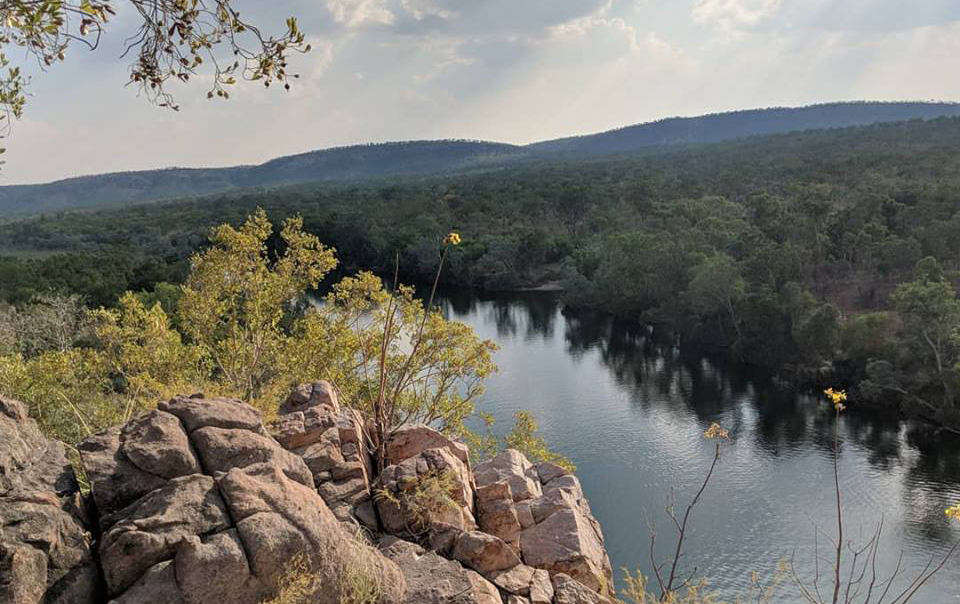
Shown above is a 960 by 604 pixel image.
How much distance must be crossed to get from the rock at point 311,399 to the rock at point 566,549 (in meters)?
2.94

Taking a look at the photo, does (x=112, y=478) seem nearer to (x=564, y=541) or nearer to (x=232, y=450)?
(x=232, y=450)

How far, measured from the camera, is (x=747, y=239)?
46062mm

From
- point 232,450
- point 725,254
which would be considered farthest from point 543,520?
point 725,254

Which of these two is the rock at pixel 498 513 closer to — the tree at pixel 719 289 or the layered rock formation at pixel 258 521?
the layered rock formation at pixel 258 521

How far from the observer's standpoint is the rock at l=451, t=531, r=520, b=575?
7.75 meters

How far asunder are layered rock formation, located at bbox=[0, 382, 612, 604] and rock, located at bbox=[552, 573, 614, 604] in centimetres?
2

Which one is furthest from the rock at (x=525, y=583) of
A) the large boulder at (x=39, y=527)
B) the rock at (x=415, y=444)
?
the large boulder at (x=39, y=527)

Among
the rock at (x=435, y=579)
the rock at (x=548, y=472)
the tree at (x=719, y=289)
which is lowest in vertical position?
the tree at (x=719, y=289)

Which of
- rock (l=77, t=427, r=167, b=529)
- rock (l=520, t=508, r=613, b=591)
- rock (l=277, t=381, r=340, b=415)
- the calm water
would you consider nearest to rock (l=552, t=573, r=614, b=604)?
rock (l=520, t=508, r=613, b=591)

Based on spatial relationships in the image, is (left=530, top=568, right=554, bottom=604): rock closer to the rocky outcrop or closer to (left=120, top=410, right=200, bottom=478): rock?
the rocky outcrop

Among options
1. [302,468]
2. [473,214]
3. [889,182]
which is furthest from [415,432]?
[473,214]

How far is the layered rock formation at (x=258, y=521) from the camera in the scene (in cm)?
558

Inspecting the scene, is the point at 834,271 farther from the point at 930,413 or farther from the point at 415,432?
the point at 415,432

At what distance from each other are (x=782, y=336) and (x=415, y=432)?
31.6m
